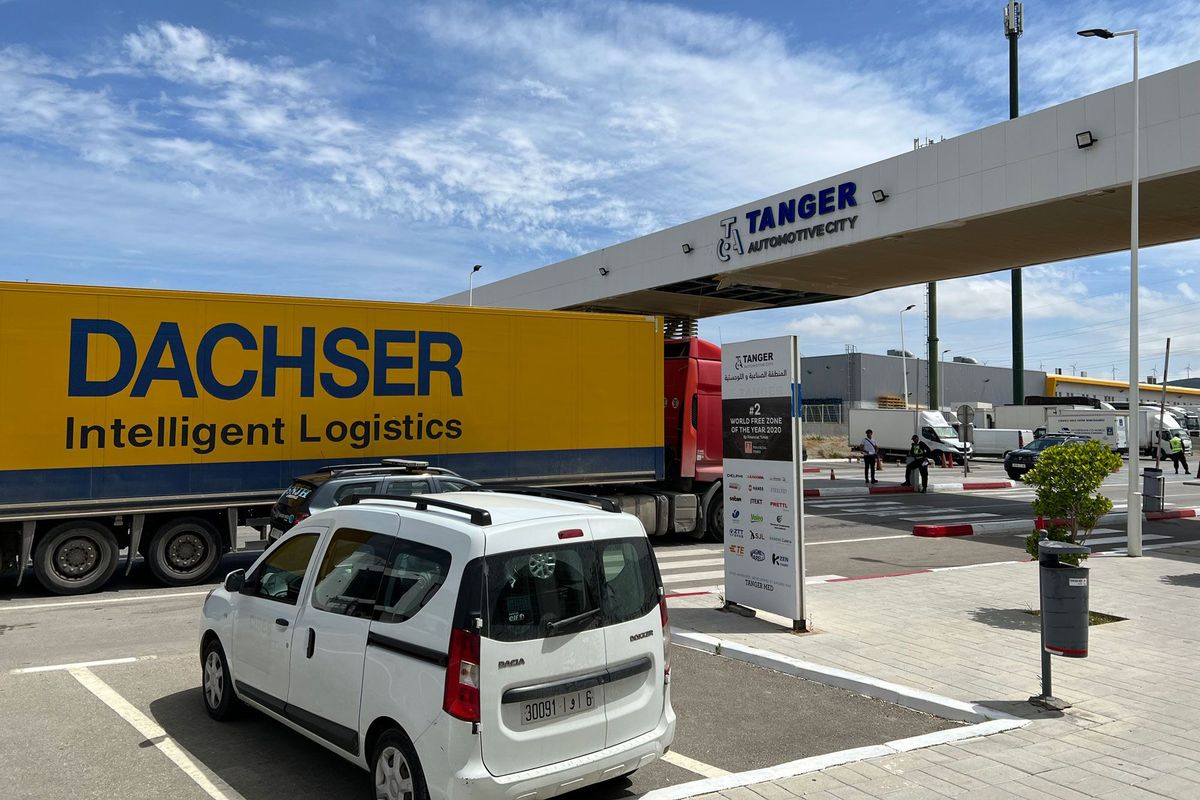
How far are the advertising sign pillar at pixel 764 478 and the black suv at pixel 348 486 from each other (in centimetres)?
334

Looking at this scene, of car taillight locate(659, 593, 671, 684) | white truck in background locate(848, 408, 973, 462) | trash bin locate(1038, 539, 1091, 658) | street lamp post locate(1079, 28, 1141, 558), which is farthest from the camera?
white truck in background locate(848, 408, 973, 462)

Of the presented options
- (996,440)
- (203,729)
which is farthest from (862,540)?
(996,440)

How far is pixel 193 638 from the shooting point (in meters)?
8.81

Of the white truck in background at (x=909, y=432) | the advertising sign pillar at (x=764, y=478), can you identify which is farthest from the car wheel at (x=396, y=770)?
the white truck in background at (x=909, y=432)

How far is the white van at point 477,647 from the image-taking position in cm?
420

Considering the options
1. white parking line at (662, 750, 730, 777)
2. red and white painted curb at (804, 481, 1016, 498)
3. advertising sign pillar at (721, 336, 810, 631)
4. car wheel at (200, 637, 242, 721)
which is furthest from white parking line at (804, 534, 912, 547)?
car wheel at (200, 637, 242, 721)

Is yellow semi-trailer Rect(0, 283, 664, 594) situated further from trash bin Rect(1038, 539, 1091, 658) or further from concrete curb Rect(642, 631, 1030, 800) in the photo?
trash bin Rect(1038, 539, 1091, 658)

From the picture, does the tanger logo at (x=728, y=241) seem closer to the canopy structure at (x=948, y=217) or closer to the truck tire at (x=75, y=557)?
the canopy structure at (x=948, y=217)

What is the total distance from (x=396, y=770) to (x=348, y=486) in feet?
20.5

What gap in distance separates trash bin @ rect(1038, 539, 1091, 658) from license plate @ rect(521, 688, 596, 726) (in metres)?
3.93

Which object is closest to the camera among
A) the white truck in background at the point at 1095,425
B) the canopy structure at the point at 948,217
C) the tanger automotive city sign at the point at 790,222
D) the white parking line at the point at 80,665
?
the white parking line at the point at 80,665

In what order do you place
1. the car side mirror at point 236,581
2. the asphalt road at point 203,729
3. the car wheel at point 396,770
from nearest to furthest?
the car wheel at point 396,770 < the asphalt road at point 203,729 < the car side mirror at point 236,581

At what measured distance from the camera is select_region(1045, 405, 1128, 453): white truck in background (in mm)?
46125

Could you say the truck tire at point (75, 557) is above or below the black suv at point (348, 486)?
below
